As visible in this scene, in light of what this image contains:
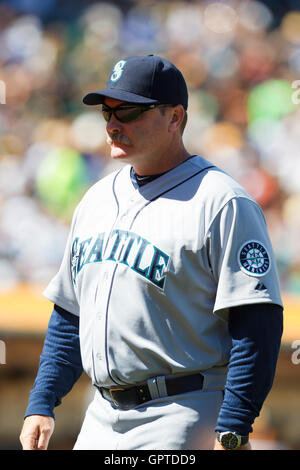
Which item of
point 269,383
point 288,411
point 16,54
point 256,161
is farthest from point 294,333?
point 16,54

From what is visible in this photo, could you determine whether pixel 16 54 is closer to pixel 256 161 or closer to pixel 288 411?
pixel 256 161

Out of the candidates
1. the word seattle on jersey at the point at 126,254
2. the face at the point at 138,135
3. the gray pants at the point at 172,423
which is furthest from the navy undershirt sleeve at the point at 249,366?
the face at the point at 138,135

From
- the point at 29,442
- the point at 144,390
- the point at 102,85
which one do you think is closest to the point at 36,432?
the point at 29,442

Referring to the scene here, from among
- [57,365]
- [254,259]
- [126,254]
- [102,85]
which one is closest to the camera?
[254,259]

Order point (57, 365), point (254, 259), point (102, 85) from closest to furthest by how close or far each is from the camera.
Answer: point (254, 259), point (57, 365), point (102, 85)

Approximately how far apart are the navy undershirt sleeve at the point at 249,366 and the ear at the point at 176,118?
21.3 inches

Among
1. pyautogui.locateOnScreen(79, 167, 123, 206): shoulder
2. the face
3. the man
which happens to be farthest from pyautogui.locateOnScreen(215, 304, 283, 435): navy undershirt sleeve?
pyautogui.locateOnScreen(79, 167, 123, 206): shoulder

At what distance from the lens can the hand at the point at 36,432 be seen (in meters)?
2.02

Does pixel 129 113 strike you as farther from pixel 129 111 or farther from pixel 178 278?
pixel 178 278

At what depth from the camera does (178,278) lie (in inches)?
71.5

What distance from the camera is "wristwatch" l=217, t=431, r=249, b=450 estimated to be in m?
1.68

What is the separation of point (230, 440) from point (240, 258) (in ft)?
1.40

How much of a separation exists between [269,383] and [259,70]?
13.0ft

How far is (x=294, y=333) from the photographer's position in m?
3.89
